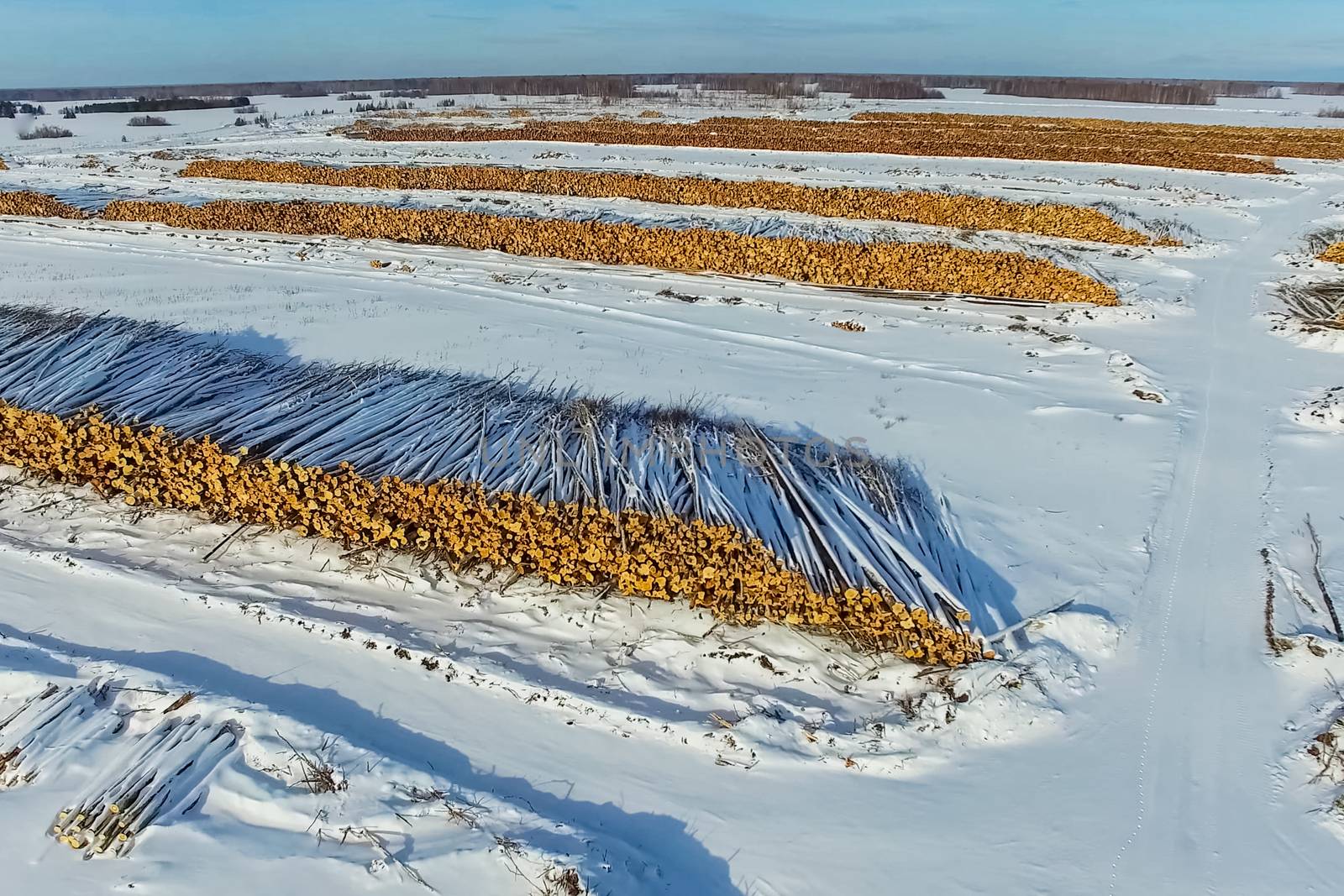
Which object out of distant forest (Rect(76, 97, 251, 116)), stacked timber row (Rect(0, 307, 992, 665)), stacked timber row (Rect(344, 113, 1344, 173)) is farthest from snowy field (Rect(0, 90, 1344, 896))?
distant forest (Rect(76, 97, 251, 116))

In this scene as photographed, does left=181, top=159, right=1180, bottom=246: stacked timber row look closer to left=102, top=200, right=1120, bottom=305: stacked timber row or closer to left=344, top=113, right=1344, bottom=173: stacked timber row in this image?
left=102, top=200, right=1120, bottom=305: stacked timber row

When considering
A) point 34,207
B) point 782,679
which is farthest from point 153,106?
point 782,679

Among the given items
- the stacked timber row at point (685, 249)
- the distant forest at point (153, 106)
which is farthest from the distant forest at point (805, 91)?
the stacked timber row at point (685, 249)

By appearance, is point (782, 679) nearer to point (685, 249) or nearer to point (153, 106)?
point (685, 249)

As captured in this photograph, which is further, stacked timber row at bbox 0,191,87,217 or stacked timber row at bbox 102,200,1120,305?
stacked timber row at bbox 0,191,87,217

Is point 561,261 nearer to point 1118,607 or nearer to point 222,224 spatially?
point 222,224

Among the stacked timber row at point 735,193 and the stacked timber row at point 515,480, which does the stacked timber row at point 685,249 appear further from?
the stacked timber row at point 515,480
